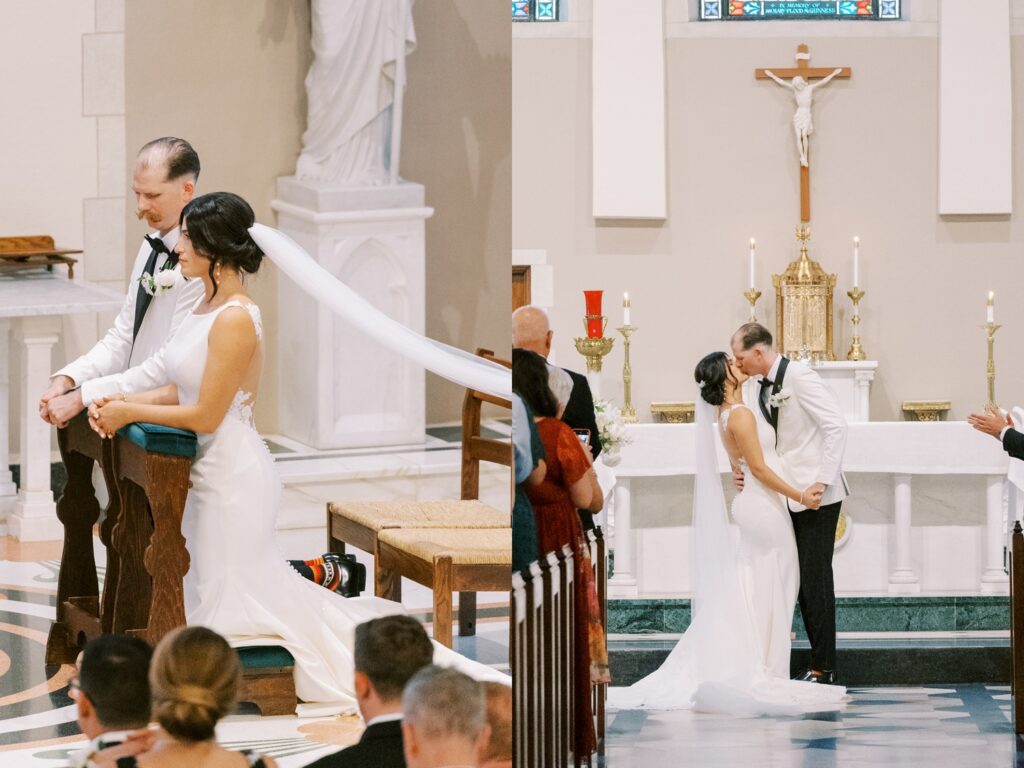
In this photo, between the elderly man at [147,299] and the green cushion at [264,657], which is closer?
the elderly man at [147,299]

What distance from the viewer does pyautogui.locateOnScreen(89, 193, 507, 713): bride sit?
221 cm

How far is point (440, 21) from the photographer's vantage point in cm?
229

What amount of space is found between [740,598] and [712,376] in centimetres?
48

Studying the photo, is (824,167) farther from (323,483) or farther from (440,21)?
(323,483)

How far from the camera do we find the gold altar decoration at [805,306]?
8.48 feet

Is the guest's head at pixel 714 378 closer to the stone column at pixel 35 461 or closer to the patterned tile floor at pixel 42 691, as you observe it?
the patterned tile floor at pixel 42 691

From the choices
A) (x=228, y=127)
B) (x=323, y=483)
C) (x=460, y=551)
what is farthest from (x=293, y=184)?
(x=460, y=551)

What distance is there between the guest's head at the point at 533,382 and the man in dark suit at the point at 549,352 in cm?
2

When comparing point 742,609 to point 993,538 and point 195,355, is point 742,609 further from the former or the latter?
point 195,355

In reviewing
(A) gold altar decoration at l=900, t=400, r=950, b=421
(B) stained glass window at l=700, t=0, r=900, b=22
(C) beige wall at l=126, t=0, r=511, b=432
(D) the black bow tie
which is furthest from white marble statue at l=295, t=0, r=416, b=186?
(A) gold altar decoration at l=900, t=400, r=950, b=421

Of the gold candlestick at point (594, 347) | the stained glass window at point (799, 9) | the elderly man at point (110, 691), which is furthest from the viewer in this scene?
the stained glass window at point (799, 9)

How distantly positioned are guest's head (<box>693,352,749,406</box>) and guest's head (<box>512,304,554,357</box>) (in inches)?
15.6

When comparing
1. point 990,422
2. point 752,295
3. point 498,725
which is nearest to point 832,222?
point 752,295

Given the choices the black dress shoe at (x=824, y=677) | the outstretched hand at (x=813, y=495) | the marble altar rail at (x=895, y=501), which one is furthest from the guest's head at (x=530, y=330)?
the black dress shoe at (x=824, y=677)
